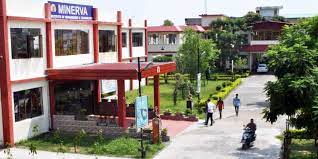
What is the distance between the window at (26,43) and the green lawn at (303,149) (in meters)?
12.9

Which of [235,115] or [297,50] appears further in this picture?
[235,115]

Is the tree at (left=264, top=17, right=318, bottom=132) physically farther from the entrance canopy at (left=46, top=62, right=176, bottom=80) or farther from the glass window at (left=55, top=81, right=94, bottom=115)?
the glass window at (left=55, top=81, right=94, bottom=115)

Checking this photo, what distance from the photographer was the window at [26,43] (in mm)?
22406

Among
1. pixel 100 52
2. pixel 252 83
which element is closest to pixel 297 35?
pixel 100 52

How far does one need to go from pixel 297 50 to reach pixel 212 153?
17.8ft

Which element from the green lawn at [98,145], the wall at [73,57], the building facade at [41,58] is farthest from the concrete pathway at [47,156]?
the wall at [73,57]

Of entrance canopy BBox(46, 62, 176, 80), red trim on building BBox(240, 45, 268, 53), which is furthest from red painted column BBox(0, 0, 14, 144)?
red trim on building BBox(240, 45, 268, 53)

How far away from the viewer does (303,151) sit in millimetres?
20141

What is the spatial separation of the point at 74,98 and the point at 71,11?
5029 millimetres

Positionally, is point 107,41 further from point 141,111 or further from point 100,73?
point 141,111

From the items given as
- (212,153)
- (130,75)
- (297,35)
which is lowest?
(212,153)

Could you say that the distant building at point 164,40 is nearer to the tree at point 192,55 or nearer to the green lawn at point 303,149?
the tree at point 192,55

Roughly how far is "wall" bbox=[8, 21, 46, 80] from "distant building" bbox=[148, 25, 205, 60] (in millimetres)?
34316

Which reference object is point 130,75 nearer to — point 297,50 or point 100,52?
point 297,50
